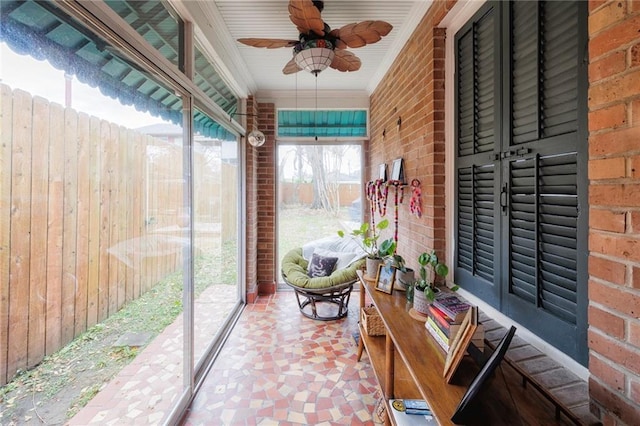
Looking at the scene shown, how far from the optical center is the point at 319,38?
1.73 meters

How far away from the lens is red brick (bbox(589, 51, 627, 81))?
26.5 inches

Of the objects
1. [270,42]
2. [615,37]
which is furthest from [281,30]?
[615,37]

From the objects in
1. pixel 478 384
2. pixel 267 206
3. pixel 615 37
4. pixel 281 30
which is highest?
pixel 281 30

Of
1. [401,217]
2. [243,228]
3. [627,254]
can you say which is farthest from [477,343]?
[243,228]

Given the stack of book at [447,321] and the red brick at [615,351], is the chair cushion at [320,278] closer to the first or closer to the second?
the stack of book at [447,321]

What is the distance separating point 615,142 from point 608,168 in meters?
0.06

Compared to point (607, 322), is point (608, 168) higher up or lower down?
higher up

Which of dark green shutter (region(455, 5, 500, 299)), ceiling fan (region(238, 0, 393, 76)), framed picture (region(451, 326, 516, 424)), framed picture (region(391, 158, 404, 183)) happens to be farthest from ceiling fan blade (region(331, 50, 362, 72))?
framed picture (region(451, 326, 516, 424))

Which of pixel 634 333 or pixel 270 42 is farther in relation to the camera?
pixel 270 42

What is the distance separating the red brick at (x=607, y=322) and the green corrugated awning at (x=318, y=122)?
325 cm

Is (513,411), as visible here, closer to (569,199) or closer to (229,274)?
(569,199)

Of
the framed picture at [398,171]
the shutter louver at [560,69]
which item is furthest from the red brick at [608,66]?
the framed picture at [398,171]

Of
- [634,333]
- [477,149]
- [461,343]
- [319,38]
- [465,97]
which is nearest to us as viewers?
[634,333]

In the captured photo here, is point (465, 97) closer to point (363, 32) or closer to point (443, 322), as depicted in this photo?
point (363, 32)
